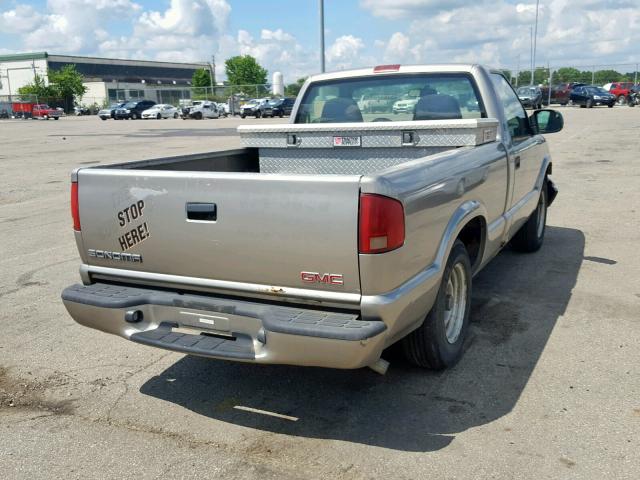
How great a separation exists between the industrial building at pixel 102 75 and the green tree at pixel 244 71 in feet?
40.5

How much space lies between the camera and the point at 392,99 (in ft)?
18.0

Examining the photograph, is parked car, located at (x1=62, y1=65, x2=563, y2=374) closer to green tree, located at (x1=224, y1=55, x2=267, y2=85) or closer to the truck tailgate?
the truck tailgate

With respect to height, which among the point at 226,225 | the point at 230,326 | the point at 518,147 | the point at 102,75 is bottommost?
the point at 230,326

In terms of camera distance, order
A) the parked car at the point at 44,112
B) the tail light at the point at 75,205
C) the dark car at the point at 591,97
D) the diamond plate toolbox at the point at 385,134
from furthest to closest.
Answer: the parked car at the point at 44,112 < the dark car at the point at 591,97 < the diamond plate toolbox at the point at 385,134 < the tail light at the point at 75,205

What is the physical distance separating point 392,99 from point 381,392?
2740mm

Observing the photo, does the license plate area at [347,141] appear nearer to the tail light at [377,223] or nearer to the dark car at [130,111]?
the tail light at [377,223]

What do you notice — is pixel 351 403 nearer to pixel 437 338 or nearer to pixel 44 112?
pixel 437 338

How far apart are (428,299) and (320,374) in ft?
→ 3.38

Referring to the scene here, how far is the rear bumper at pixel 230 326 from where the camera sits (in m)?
2.98

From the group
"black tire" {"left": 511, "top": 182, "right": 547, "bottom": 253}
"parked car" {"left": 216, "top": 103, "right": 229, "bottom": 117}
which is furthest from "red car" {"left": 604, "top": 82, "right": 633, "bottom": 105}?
"black tire" {"left": 511, "top": 182, "right": 547, "bottom": 253}

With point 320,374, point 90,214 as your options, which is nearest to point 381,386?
point 320,374

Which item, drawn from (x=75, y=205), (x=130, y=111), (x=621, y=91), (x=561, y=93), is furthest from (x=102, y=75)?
(x=75, y=205)

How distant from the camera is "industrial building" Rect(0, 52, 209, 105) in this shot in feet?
311

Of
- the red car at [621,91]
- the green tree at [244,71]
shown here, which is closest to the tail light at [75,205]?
the red car at [621,91]
